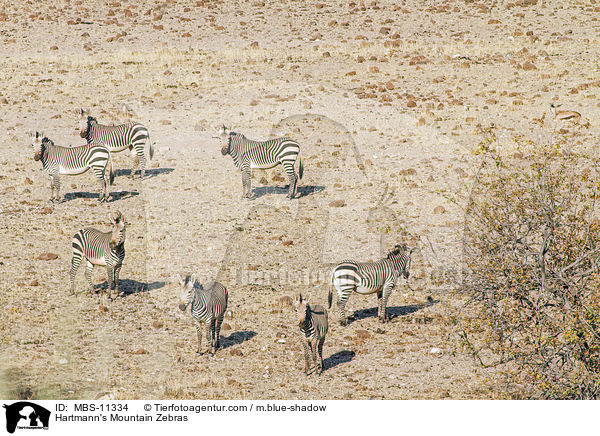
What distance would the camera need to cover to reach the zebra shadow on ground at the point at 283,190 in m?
28.6

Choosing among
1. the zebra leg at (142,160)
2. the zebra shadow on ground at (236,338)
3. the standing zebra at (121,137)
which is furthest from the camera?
the zebra leg at (142,160)

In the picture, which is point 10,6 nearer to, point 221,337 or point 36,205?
point 36,205

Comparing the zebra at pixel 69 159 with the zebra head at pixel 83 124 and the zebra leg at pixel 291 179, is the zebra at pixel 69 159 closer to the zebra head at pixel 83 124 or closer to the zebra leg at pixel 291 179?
the zebra head at pixel 83 124

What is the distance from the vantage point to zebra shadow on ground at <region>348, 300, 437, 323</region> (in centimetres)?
1941

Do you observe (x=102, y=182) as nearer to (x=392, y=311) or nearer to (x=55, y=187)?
(x=55, y=187)

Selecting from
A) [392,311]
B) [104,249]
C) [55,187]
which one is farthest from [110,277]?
[55,187]

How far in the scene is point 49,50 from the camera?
169 feet

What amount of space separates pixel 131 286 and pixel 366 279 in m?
6.71

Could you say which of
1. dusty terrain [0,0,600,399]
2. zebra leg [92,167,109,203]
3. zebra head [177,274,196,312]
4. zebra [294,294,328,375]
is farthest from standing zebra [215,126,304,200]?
zebra [294,294,328,375]

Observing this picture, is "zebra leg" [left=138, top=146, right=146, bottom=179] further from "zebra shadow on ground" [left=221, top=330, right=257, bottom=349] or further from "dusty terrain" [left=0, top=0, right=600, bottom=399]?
"zebra shadow on ground" [left=221, top=330, right=257, bottom=349]

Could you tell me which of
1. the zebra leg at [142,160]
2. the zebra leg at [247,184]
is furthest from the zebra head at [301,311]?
the zebra leg at [142,160]

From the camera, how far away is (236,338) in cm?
1819

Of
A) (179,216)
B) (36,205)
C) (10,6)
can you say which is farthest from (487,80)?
(10,6)
